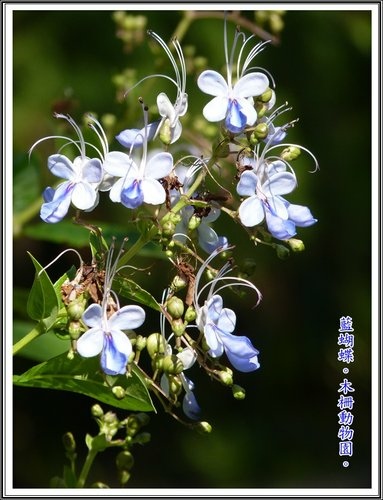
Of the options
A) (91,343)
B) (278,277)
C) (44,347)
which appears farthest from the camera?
(278,277)

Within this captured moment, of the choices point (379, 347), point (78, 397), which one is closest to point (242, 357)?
point (379, 347)

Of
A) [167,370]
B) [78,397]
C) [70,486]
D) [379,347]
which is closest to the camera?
[167,370]

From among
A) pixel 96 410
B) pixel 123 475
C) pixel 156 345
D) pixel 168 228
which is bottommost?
pixel 123 475

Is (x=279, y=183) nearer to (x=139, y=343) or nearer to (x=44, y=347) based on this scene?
(x=139, y=343)

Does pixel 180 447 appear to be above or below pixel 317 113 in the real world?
below

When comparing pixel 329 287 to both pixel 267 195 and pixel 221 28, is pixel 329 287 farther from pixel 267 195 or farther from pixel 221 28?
pixel 267 195

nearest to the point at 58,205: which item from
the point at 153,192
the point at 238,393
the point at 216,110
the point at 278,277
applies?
the point at 153,192

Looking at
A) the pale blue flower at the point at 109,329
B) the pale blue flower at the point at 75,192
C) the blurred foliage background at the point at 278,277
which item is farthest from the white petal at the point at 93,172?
the blurred foliage background at the point at 278,277
